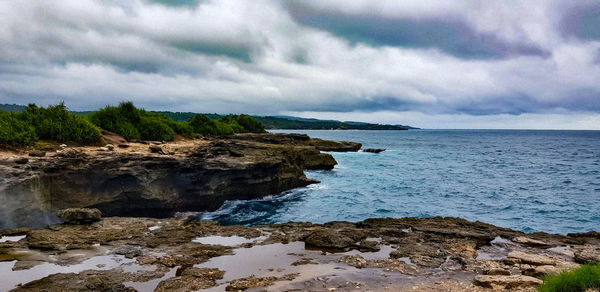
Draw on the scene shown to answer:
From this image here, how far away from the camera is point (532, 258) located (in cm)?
1183

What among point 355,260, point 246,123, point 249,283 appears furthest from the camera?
point 246,123

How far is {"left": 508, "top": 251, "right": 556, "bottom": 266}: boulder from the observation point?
37.2 feet

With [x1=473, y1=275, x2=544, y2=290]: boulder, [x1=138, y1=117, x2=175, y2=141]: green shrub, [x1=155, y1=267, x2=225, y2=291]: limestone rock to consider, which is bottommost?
[x1=155, y1=267, x2=225, y2=291]: limestone rock

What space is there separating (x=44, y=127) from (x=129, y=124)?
1200 centimetres

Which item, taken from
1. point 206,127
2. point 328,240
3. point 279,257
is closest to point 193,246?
point 279,257

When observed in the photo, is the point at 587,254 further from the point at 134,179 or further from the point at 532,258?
the point at 134,179

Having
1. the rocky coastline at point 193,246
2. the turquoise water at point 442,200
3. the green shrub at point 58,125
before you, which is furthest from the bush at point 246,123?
the rocky coastline at point 193,246

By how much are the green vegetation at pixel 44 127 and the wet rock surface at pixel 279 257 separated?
8.10 m

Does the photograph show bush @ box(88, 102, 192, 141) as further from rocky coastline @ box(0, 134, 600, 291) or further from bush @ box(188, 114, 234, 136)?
bush @ box(188, 114, 234, 136)

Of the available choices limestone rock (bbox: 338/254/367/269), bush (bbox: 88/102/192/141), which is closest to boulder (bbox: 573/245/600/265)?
limestone rock (bbox: 338/254/367/269)

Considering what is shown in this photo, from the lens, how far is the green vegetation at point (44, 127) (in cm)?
1955

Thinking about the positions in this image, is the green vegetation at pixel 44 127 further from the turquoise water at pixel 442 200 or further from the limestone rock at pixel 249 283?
the limestone rock at pixel 249 283

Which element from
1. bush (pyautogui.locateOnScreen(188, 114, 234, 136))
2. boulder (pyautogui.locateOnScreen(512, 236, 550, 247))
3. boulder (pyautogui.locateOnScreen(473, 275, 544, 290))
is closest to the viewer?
boulder (pyautogui.locateOnScreen(473, 275, 544, 290))

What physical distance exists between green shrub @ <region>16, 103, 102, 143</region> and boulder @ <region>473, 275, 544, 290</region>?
84.7 ft
